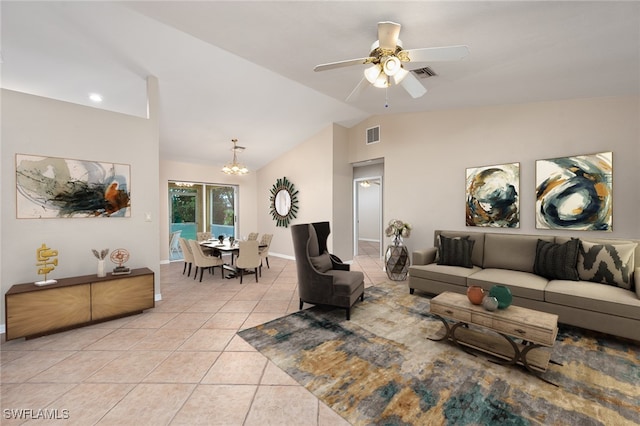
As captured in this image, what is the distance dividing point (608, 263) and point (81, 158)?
667 centimetres

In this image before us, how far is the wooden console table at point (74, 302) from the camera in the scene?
105 inches

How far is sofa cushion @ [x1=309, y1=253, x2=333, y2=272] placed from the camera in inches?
140

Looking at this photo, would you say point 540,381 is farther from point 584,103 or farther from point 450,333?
point 584,103

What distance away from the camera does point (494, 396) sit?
6.31ft

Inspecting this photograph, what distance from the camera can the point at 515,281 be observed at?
326cm

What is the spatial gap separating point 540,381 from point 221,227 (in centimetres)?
775

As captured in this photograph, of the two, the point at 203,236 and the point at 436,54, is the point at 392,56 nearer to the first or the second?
the point at 436,54

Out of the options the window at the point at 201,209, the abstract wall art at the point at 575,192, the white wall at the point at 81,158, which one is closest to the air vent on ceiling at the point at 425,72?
the abstract wall art at the point at 575,192

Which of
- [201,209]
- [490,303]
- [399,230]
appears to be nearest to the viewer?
[490,303]

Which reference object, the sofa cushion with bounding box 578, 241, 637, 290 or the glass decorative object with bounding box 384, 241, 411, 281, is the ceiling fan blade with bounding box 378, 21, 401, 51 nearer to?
the sofa cushion with bounding box 578, 241, 637, 290

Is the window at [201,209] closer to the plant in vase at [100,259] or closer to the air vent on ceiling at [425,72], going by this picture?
the plant in vase at [100,259]

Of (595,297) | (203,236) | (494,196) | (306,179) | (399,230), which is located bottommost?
(595,297)

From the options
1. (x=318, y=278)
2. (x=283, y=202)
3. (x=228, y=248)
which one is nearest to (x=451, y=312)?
(x=318, y=278)

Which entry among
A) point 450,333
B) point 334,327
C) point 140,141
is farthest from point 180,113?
point 450,333
